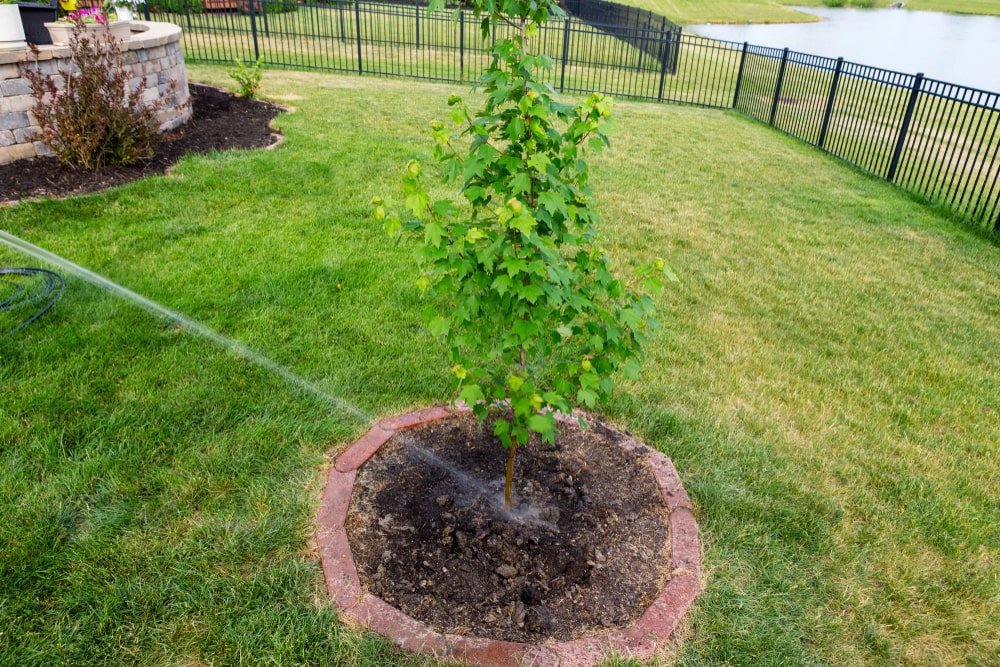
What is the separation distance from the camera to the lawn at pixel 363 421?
2.43 m

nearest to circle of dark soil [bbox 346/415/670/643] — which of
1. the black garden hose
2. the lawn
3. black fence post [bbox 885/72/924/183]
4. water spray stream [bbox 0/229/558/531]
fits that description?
water spray stream [bbox 0/229/558/531]

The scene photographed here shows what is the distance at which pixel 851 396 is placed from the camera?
4.11 m

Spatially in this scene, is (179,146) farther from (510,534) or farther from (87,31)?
(510,534)

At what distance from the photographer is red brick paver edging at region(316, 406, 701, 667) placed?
2.22 metres

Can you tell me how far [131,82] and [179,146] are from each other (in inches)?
33.4

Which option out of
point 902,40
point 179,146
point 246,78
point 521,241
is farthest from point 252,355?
point 902,40

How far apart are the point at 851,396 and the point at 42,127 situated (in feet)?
25.3

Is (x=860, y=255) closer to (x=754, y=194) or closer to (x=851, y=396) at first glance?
(x=754, y=194)

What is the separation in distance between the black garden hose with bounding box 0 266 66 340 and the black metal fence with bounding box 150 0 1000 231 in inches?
234

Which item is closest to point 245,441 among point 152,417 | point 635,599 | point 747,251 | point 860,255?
point 152,417

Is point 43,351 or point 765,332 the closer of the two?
point 43,351

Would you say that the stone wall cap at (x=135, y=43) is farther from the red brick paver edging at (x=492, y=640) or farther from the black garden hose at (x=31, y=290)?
the red brick paver edging at (x=492, y=640)

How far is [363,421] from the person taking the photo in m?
3.44

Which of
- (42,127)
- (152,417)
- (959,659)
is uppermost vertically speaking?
(42,127)
